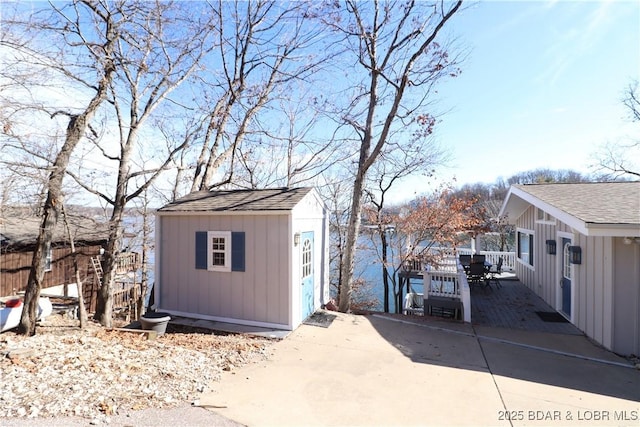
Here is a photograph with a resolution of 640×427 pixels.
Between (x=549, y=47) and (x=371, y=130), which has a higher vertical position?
(x=549, y=47)

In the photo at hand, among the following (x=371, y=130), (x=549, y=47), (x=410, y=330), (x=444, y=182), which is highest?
(x=549, y=47)

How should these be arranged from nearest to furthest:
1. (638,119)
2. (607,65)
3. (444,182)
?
(607,65)
(444,182)
(638,119)

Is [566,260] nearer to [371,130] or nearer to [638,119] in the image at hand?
[371,130]

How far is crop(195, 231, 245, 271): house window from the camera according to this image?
6.66m

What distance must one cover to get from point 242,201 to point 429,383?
516 centimetres

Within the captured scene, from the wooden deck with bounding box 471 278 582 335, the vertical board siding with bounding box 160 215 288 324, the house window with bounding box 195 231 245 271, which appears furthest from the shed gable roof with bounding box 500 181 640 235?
the house window with bounding box 195 231 245 271

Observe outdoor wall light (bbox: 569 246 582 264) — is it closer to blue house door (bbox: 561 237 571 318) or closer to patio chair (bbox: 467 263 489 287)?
blue house door (bbox: 561 237 571 318)

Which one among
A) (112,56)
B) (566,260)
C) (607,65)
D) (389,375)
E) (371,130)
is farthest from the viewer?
(371,130)

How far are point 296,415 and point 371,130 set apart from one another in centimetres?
703

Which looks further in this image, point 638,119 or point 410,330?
point 638,119

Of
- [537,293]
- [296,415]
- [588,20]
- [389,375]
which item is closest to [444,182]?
[537,293]

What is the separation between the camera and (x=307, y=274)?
7422 millimetres

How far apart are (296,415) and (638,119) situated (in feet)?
70.5

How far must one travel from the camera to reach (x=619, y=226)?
541 cm
